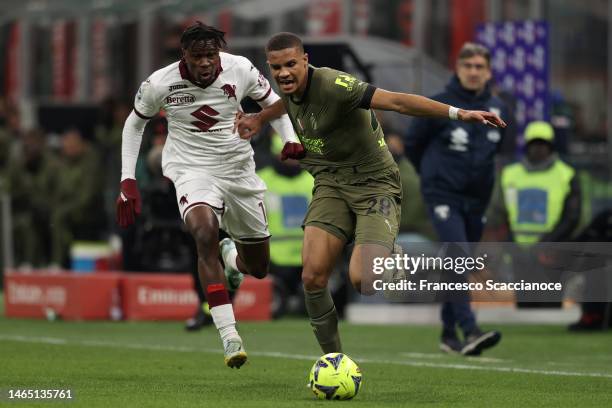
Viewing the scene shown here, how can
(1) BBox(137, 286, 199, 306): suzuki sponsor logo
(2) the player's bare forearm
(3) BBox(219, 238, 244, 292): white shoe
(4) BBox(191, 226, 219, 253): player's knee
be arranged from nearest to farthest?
(2) the player's bare forearm → (4) BBox(191, 226, 219, 253): player's knee → (3) BBox(219, 238, 244, 292): white shoe → (1) BBox(137, 286, 199, 306): suzuki sponsor logo

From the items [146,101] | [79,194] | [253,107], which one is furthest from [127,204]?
[79,194]

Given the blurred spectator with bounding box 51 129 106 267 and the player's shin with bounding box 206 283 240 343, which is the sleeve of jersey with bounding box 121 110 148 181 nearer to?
the player's shin with bounding box 206 283 240 343

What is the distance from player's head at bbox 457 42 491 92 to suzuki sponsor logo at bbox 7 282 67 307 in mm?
6324

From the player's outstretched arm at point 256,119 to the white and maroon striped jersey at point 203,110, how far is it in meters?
0.78

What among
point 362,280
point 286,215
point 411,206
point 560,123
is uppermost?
point 560,123

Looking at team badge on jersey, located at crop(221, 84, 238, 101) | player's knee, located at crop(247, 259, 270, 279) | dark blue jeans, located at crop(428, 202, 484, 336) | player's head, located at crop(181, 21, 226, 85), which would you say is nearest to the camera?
player's head, located at crop(181, 21, 226, 85)

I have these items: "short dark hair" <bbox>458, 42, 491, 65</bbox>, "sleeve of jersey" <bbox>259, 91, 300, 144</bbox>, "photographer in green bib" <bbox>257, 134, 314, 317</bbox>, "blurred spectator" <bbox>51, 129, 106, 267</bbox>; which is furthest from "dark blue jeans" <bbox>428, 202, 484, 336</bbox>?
"blurred spectator" <bbox>51, 129, 106, 267</bbox>

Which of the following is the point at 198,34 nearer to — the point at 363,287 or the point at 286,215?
the point at 363,287

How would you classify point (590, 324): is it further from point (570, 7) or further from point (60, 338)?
point (570, 7)

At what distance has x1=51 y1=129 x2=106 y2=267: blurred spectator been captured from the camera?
21.5m

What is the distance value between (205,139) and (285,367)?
1686 mm

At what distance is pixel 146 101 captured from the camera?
37.7 ft

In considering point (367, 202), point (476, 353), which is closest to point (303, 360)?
point (476, 353)

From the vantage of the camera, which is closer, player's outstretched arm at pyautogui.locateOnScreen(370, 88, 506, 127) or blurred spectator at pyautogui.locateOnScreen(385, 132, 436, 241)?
player's outstretched arm at pyautogui.locateOnScreen(370, 88, 506, 127)
